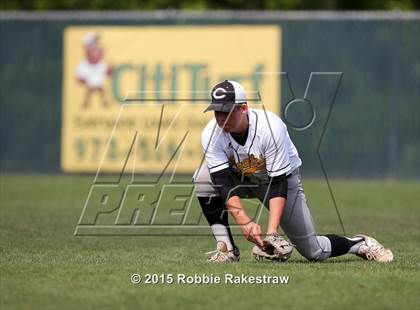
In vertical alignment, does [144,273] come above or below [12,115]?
above

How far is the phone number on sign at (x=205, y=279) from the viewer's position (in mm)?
6789

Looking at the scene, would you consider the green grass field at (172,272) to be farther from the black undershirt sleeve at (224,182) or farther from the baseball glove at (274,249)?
the black undershirt sleeve at (224,182)

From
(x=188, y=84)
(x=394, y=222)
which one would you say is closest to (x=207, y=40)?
(x=188, y=84)

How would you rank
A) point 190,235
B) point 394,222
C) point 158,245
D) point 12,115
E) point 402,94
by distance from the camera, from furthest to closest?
1. point 12,115
2. point 402,94
3. point 394,222
4. point 190,235
5. point 158,245

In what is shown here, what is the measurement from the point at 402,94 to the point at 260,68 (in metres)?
2.75

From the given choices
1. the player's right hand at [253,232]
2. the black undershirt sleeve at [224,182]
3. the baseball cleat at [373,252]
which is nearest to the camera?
the player's right hand at [253,232]

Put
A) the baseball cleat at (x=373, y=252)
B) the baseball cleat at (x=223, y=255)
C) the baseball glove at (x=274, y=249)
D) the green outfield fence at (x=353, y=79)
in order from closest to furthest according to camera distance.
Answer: the baseball glove at (x=274, y=249)
the baseball cleat at (x=223, y=255)
the baseball cleat at (x=373, y=252)
the green outfield fence at (x=353, y=79)

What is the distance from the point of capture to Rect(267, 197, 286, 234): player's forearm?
738 cm

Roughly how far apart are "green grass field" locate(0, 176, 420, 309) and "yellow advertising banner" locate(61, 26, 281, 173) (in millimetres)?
5844

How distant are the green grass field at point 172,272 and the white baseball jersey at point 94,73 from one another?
662 cm

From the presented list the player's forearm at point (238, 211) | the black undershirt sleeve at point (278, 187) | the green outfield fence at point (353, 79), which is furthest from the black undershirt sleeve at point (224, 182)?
the green outfield fence at point (353, 79)

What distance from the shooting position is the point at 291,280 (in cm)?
682

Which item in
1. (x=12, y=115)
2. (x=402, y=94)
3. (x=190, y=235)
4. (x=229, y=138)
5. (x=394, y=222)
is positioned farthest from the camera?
(x=12, y=115)

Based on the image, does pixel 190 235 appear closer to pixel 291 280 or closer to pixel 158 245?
pixel 158 245
